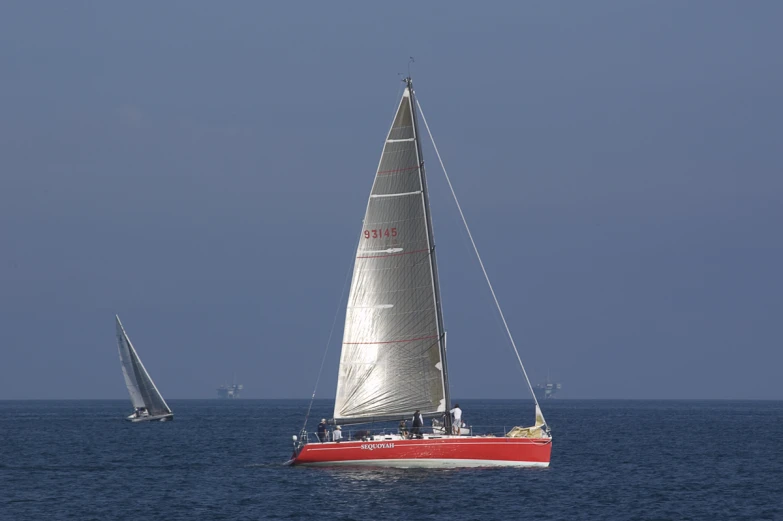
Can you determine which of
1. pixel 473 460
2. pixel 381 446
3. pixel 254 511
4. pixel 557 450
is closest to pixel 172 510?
pixel 254 511

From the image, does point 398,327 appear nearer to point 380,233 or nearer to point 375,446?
point 380,233

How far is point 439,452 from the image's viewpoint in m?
45.1

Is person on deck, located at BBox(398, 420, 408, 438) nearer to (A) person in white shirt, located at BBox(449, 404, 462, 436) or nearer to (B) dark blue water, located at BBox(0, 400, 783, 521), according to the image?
(B) dark blue water, located at BBox(0, 400, 783, 521)

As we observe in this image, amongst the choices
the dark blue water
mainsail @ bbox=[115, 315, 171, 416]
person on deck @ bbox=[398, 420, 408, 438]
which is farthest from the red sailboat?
mainsail @ bbox=[115, 315, 171, 416]

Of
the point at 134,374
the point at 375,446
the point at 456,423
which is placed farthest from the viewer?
the point at 134,374

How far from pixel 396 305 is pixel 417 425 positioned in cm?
487

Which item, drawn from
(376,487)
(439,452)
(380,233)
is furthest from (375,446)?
(380,233)

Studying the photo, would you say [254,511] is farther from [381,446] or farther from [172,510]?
[381,446]

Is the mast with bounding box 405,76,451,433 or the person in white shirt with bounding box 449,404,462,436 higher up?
the mast with bounding box 405,76,451,433

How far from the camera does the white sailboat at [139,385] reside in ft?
348

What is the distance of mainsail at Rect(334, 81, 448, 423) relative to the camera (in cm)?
4641

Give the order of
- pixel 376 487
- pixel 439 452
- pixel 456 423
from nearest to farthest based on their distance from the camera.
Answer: pixel 376 487 < pixel 439 452 < pixel 456 423

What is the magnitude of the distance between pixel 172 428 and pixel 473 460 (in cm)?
6391

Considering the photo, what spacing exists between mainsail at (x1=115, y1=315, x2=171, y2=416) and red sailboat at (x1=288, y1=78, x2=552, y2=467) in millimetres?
60989
